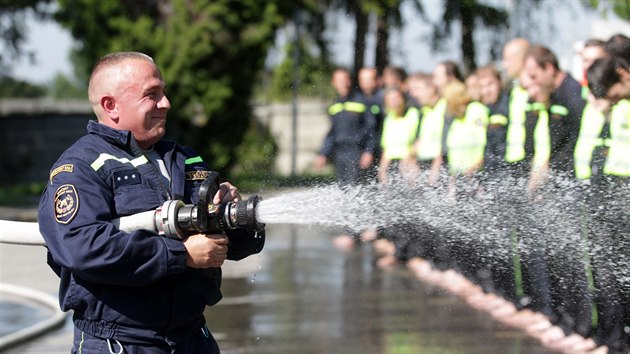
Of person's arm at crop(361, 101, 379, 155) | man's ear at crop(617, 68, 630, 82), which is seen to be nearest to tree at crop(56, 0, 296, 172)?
person's arm at crop(361, 101, 379, 155)

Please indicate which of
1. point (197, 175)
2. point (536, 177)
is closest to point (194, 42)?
point (536, 177)

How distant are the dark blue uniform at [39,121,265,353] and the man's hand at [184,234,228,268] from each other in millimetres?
25

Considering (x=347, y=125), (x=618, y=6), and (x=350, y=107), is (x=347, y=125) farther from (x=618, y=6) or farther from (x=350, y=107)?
(x=618, y=6)

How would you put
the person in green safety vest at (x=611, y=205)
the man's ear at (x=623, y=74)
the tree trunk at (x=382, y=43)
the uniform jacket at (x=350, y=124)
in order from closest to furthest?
the person in green safety vest at (x=611, y=205), the man's ear at (x=623, y=74), the tree trunk at (x=382, y=43), the uniform jacket at (x=350, y=124)

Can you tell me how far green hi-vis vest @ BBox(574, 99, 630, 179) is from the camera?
227 inches

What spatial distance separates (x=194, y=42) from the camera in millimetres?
20312

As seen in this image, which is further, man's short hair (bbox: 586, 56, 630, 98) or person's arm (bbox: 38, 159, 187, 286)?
man's short hair (bbox: 586, 56, 630, 98)

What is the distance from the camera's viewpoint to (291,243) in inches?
496

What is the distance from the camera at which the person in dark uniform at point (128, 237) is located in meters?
3.13

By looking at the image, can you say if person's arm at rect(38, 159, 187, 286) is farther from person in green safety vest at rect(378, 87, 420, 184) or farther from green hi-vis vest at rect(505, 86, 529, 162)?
person in green safety vest at rect(378, 87, 420, 184)

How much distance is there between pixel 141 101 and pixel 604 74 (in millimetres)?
3489

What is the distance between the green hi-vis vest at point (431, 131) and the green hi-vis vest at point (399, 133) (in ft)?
0.40

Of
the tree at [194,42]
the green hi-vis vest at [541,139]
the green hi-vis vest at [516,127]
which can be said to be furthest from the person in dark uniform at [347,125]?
the tree at [194,42]

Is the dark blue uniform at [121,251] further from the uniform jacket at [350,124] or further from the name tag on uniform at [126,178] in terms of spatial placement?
the uniform jacket at [350,124]
